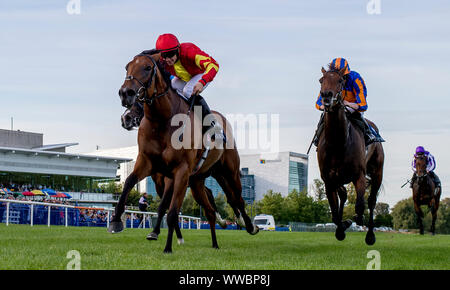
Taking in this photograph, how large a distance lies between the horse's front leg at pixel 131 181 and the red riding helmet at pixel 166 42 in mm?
1831

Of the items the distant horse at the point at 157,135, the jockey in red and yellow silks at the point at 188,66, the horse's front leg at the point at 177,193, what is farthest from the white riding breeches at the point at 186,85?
the horse's front leg at the point at 177,193

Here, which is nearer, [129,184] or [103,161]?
[129,184]

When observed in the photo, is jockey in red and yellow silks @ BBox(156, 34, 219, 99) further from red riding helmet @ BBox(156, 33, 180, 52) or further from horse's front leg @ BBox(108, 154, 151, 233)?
horse's front leg @ BBox(108, 154, 151, 233)

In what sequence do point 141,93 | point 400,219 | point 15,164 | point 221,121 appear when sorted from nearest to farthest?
point 141,93
point 221,121
point 15,164
point 400,219

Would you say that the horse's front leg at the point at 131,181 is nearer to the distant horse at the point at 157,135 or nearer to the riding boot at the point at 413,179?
the distant horse at the point at 157,135

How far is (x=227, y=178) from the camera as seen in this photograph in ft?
37.0

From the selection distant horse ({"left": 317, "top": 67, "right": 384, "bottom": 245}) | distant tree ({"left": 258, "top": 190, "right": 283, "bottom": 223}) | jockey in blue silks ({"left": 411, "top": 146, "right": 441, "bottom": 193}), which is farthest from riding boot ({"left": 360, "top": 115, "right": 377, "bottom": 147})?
distant tree ({"left": 258, "top": 190, "right": 283, "bottom": 223})

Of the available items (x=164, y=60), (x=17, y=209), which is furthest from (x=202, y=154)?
(x=17, y=209)

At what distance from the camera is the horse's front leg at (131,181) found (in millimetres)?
7684

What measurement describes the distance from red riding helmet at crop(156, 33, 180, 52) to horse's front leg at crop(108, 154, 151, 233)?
183cm

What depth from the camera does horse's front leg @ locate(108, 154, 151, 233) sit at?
768 centimetres

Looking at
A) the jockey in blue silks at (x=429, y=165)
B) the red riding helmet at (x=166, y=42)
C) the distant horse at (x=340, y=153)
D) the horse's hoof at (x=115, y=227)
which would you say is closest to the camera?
the horse's hoof at (x=115, y=227)
